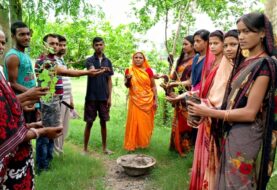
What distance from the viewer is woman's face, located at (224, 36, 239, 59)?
118 inches

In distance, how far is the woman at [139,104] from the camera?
5.72 meters

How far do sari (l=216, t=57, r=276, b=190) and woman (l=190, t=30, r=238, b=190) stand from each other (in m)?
0.46

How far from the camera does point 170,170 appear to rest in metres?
4.61

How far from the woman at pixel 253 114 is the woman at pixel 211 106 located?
47 cm

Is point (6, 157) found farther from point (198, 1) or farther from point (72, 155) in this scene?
point (198, 1)

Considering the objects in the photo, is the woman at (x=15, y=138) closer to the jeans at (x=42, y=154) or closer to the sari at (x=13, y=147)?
the sari at (x=13, y=147)

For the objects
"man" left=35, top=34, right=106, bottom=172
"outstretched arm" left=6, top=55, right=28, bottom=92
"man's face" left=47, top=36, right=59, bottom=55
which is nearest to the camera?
"outstretched arm" left=6, top=55, right=28, bottom=92

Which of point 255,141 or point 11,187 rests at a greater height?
point 255,141

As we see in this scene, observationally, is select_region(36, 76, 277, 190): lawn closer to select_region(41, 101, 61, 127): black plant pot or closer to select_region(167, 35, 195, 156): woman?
select_region(167, 35, 195, 156): woman

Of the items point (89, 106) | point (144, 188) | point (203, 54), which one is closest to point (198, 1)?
point (203, 54)

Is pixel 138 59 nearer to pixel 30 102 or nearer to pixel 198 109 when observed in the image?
pixel 198 109

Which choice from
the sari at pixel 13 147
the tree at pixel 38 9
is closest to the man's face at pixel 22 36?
the tree at pixel 38 9

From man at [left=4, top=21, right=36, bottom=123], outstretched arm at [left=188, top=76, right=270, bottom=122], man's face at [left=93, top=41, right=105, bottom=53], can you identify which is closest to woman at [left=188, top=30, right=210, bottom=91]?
man's face at [left=93, top=41, right=105, bottom=53]

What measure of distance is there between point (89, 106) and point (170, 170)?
1909 millimetres
